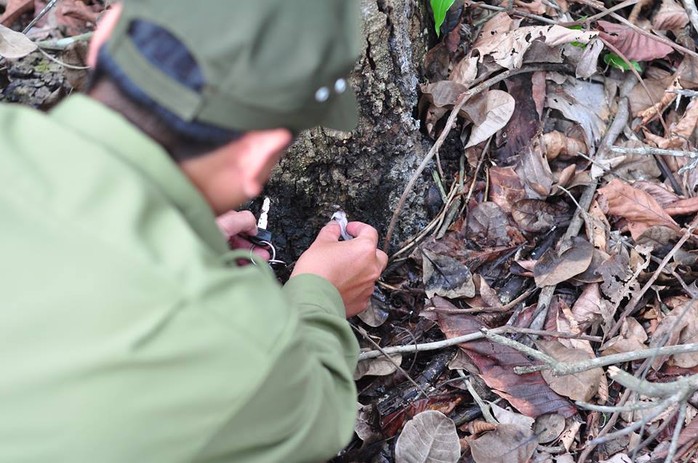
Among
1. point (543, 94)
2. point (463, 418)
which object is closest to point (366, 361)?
point (463, 418)

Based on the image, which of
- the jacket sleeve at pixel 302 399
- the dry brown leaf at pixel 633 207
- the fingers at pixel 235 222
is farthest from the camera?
the dry brown leaf at pixel 633 207

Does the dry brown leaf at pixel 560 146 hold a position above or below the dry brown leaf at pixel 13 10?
below

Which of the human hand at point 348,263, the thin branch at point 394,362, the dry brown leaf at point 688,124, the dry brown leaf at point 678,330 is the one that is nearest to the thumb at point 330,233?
the human hand at point 348,263

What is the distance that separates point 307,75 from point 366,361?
1166 mm

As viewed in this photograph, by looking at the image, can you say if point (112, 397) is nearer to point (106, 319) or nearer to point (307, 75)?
point (106, 319)

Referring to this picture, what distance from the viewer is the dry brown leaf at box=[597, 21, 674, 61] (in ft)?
8.04

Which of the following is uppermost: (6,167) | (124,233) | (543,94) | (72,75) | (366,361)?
(6,167)

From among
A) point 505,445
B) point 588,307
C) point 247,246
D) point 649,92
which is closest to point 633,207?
point 588,307

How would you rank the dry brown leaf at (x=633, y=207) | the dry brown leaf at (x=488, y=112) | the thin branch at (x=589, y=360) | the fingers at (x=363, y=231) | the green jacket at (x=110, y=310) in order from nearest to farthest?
the green jacket at (x=110, y=310) → the thin branch at (x=589, y=360) → the fingers at (x=363, y=231) → the dry brown leaf at (x=633, y=207) → the dry brown leaf at (x=488, y=112)

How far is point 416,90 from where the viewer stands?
2283mm

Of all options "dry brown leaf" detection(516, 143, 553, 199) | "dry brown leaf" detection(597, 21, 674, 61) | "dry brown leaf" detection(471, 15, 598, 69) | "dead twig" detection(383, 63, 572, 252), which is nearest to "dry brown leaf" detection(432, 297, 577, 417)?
"dead twig" detection(383, 63, 572, 252)

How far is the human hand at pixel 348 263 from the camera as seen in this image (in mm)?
1826

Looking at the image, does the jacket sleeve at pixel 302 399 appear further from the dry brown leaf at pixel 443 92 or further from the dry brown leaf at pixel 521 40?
the dry brown leaf at pixel 521 40

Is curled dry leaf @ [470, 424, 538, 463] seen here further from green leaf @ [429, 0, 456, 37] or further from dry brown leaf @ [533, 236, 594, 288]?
green leaf @ [429, 0, 456, 37]
